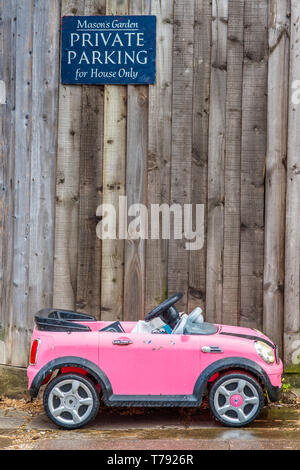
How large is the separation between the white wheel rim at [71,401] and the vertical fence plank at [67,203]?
1041 millimetres

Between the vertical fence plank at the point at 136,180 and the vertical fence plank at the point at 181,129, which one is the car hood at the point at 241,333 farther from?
the vertical fence plank at the point at 136,180

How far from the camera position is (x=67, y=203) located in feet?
17.4

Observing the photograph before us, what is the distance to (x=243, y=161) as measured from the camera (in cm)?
524

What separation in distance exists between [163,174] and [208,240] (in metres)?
0.69

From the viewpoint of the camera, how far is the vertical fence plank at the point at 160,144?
5238mm

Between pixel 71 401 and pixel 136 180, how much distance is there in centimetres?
193

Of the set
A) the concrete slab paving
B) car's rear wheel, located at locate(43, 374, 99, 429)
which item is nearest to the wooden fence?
car's rear wheel, located at locate(43, 374, 99, 429)

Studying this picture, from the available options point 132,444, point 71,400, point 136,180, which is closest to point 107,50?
point 136,180

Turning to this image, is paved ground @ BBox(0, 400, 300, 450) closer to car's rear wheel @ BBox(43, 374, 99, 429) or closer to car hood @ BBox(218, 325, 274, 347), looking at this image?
car's rear wheel @ BBox(43, 374, 99, 429)

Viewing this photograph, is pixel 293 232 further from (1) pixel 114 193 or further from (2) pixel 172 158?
(1) pixel 114 193

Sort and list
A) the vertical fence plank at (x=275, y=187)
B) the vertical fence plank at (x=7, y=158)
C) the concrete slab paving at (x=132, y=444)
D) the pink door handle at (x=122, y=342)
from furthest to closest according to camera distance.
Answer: the vertical fence plank at (x=7, y=158)
the vertical fence plank at (x=275, y=187)
the pink door handle at (x=122, y=342)
the concrete slab paving at (x=132, y=444)

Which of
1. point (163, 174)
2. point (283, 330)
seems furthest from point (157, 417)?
point (163, 174)

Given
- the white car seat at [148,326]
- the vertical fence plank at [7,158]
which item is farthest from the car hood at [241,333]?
the vertical fence plank at [7,158]
